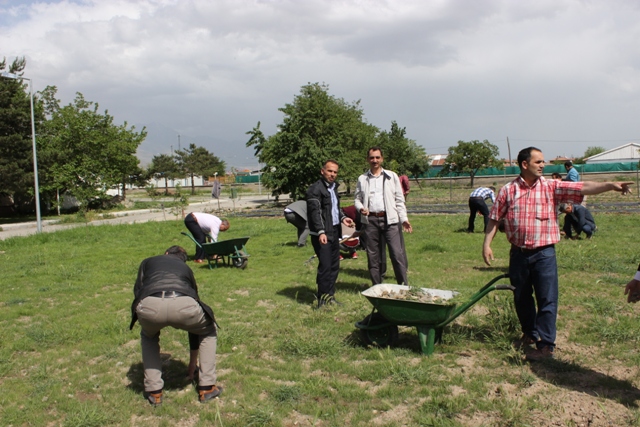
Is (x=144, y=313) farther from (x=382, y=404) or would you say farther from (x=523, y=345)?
(x=523, y=345)

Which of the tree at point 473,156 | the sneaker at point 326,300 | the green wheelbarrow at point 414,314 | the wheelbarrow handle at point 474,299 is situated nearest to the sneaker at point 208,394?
the green wheelbarrow at point 414,314

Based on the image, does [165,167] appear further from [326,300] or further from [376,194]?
[376,194]

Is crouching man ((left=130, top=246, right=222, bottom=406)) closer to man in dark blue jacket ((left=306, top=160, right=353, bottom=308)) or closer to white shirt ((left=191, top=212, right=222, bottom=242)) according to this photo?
man in dark blue jacket ((left=306, top=160, right=353, bottom=308))

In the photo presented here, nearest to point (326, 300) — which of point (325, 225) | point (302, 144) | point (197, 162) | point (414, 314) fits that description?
point (325, 225)

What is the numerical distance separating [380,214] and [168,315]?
3.03 m

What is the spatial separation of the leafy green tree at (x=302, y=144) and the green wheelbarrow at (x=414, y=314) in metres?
22.5

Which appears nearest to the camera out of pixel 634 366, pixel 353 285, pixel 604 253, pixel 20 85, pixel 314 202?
pixel 634 366

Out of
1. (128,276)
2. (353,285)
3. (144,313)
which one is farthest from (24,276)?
(144,313)

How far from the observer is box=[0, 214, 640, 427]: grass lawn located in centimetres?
360

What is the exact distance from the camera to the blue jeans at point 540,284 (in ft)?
13.7

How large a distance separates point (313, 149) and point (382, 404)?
949 inches

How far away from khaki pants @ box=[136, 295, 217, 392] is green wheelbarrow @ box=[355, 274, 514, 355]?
4.61 feet

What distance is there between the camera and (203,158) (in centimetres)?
8269

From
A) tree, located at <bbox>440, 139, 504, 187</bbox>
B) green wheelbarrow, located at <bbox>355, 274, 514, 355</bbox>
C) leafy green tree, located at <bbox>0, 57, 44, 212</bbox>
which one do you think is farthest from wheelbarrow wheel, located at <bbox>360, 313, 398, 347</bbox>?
tree, located at <bbox>440, 139, 504, 187</bbox>
